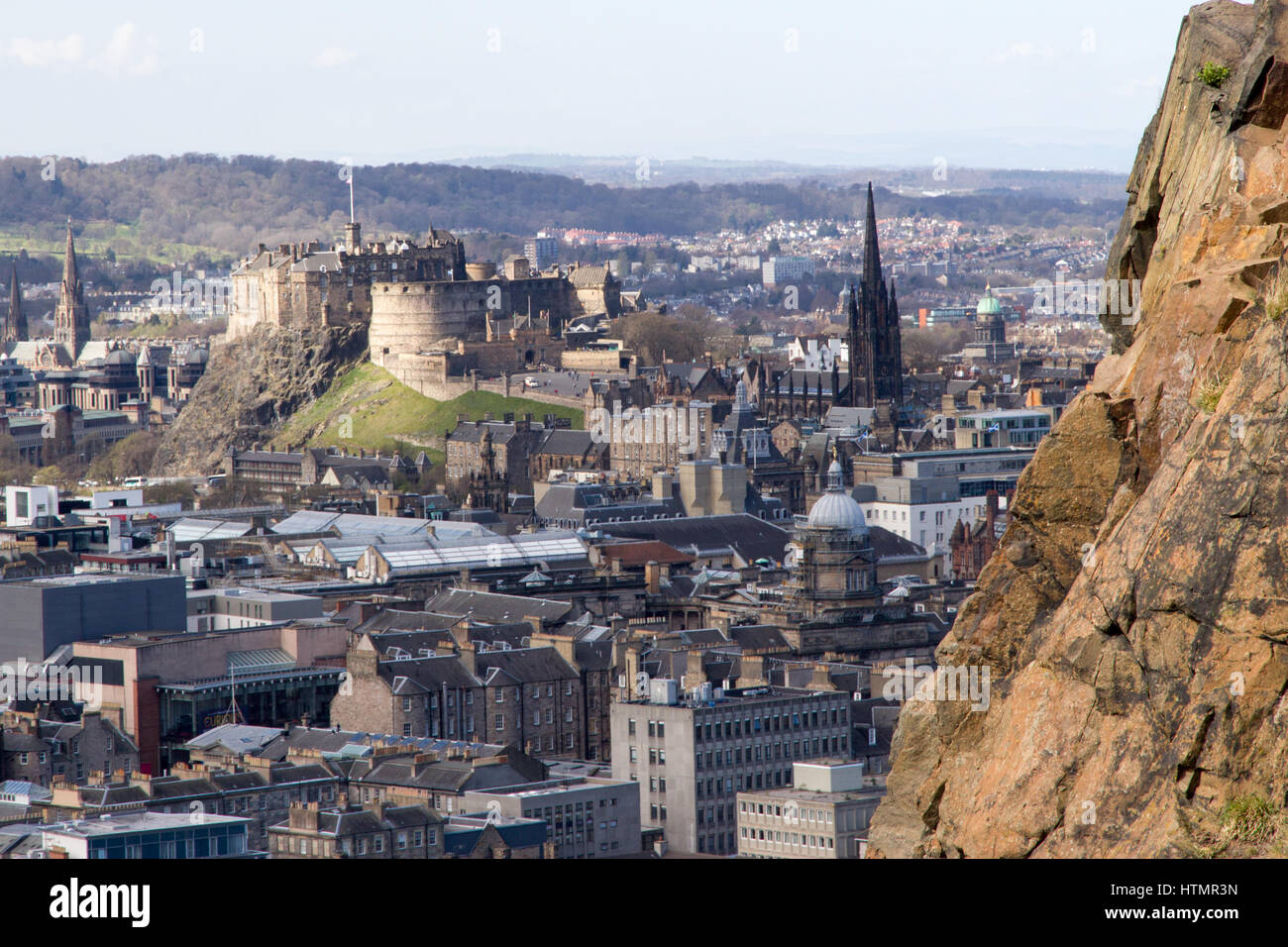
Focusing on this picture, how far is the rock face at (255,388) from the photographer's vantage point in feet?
415

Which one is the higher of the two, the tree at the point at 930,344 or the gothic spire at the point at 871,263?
the gothic spire at the point at 871,263

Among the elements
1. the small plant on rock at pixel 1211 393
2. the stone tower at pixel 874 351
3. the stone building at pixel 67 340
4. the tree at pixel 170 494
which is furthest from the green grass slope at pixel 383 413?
the small plant on rock at pixel 1211 393

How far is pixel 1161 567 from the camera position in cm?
1194

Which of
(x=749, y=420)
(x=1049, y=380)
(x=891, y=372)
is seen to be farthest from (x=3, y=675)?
(x=1049, y=380)

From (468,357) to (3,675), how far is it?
2375 inches

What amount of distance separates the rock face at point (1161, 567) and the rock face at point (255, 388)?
368 ft

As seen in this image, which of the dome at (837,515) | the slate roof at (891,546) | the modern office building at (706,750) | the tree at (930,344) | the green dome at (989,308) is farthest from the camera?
the green dome at (989,308)

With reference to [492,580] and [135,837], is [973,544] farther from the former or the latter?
[135,837]

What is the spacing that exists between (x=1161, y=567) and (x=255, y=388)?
4693 inches

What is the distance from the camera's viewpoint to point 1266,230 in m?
12.9

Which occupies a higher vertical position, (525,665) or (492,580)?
(525,665)

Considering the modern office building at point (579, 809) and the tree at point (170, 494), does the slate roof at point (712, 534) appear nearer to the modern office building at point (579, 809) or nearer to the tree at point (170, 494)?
the tree at point (170, 494)

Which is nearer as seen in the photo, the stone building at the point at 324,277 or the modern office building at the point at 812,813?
the modern office building at the point at 812,813

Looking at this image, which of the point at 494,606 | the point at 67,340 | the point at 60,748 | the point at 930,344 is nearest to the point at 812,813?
the point at 60,748
